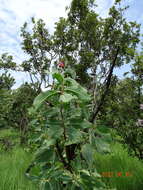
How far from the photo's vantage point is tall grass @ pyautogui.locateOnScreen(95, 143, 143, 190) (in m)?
2.37

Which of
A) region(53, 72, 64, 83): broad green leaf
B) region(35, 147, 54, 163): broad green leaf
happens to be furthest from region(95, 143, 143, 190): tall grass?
region(53, 72, 64, 83): broad green leaf

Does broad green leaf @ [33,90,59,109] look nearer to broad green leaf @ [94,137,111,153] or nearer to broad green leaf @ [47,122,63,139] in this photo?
broad green leaf @ [47,122,63,139]

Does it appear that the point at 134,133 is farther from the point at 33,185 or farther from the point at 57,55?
the point at 57,55

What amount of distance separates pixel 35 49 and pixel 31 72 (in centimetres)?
74

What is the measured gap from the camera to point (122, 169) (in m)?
2.86

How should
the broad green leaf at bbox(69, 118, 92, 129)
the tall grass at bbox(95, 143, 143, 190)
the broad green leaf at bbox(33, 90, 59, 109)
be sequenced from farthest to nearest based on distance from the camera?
the tall grass at bbox(95, 143, 143, 190) → the broad green leaf at bbox(69, 118, 92, 129) → the broad green leaf at bbox(33, 90, 59, 109)

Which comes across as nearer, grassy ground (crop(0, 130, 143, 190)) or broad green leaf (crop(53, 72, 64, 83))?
broad green leaf (crop(53, 72, 64, 83))

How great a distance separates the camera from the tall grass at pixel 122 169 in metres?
2.37

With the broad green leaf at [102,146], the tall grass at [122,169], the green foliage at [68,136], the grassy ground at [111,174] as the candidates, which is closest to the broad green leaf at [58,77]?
the green foliage at [68,136]

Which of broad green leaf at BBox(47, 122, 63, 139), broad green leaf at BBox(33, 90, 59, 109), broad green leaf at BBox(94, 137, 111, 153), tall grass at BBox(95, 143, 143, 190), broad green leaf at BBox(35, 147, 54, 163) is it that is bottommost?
tall grass at BBox(95, 143, 143, 190)

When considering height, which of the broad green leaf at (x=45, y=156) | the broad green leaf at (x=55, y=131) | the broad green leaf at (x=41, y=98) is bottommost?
the broad green leaf at (x=45, y=156)

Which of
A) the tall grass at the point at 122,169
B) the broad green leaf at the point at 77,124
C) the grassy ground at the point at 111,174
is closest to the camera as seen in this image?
the broad green leaf at the point at 77,124

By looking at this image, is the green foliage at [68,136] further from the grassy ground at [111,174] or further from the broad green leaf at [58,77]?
the grassy ground at [111,174]

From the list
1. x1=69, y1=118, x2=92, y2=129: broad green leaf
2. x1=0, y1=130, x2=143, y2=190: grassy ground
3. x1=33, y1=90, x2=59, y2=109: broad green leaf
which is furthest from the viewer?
x1=0, y1=130, x2=143, y2=190: grassy ground
